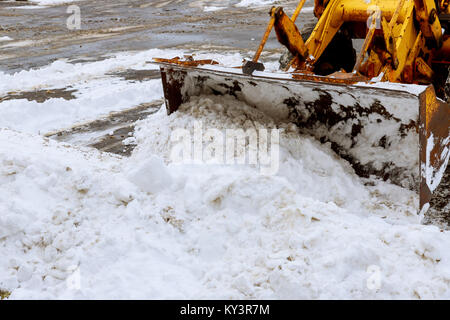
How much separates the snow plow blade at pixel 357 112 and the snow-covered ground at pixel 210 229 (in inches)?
6.5

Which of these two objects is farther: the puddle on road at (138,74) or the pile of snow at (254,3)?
the pile of snow at (254,3)

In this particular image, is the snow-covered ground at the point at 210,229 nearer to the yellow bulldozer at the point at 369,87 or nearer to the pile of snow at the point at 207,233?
the pile of snow at the point at 207,233

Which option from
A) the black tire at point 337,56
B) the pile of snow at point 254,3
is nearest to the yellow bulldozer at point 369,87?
the black tire at point 337,56

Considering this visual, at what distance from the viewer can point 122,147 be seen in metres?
5.17

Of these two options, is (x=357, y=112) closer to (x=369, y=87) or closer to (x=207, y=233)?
(x=369, y=87)

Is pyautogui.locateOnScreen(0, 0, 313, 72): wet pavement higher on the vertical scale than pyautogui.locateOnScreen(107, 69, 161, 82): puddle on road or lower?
higher

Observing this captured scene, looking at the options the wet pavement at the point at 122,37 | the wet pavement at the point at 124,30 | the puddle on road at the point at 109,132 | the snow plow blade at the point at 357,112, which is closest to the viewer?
the snow plow blade at the point at 357,112

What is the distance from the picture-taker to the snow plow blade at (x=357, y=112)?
11.3 feet

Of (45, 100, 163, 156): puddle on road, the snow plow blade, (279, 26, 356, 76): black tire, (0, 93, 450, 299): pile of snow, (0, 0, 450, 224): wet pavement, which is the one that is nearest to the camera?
(0, 93, 450, 299): pile of snow

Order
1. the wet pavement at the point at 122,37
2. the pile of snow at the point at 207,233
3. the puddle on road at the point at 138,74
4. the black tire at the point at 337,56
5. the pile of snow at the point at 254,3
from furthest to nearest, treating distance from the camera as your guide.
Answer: the pile of snow at the point at 254,3 → the puddle on road at the point at 138,74 → the wet pavement at the point at 122,37 → the black tire at the point at 337,56 → the pile of snow at the point at 207,233

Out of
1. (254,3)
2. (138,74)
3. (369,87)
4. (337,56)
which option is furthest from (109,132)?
(254,3)

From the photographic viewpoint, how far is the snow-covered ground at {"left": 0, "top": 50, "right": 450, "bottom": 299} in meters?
2.64

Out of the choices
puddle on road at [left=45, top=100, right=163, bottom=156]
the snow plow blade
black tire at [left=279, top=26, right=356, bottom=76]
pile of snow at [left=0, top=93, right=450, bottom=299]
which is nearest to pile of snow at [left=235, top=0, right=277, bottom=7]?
puddle on road at [left=45, top=100, right=163, bottom=156]

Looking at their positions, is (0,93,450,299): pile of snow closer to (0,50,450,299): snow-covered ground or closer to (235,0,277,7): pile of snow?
(0,50,450,299): snow-covered ground
